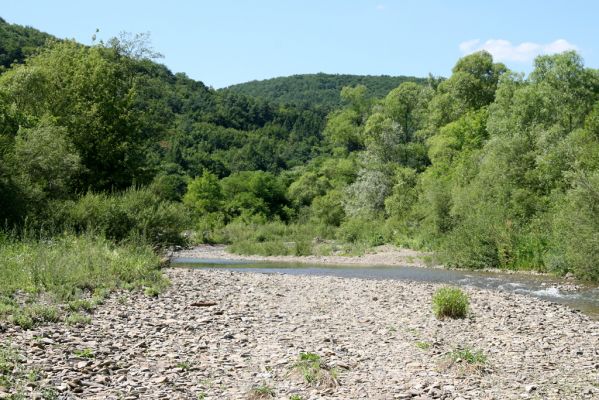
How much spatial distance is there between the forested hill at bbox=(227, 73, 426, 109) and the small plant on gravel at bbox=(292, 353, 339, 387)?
13935 cm

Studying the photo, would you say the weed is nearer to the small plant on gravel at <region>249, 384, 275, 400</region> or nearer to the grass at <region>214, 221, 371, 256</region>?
the small plant on gravel at <region>249, 384, 275, 400</region>

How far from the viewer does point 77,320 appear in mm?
11930

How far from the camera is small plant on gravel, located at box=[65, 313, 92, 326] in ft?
38.7

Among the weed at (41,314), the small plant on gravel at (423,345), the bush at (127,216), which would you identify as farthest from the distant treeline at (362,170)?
the small plant on gravel at (423,345)

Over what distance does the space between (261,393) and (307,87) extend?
16316cm

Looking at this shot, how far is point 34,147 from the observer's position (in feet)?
91.3

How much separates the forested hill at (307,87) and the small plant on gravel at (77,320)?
453 feet

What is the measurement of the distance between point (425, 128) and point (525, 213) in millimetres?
33794

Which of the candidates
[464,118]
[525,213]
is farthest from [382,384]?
[464,118]

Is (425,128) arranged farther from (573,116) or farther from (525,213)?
(525,213)

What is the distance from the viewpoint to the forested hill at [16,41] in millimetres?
68812

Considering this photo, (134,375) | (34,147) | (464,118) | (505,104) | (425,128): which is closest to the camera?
(134,375)

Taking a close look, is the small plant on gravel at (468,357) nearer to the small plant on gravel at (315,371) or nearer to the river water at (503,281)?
the small plant on gravel at (315,371)

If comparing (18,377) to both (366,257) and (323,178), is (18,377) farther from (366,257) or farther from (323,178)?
(323,178)
